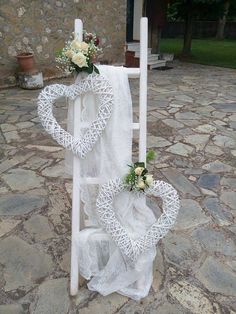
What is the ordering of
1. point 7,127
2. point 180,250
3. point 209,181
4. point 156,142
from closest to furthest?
point 180,250
point 209,181
point 156,142
point 7,127

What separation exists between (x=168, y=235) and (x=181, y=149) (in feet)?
5.55

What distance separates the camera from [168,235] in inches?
95.1

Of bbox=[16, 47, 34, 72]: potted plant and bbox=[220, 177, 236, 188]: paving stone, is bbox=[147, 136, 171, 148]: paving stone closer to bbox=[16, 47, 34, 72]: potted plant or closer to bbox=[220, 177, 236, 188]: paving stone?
bbox=[220, 177, 236, 188]: paving stone

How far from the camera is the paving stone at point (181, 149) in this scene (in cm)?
382

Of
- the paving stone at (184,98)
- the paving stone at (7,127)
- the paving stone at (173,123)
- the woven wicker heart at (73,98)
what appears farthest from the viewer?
the paving stone at (184,98)

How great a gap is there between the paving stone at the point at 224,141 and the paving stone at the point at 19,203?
235cm

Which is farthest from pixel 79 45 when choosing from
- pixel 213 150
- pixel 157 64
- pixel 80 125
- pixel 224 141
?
pixel 157 64

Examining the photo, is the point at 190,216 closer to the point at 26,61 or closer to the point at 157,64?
the point at 26,61

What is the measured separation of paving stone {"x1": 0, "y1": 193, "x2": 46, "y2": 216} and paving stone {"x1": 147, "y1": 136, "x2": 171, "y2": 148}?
1662mm

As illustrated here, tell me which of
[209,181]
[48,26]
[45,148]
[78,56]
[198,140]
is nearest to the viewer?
[78,56]

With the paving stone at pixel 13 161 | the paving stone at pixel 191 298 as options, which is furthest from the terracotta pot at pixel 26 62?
the paving stone at pixel 191 298

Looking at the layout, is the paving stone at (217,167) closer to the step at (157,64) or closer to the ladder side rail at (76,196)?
the ladder side rail at (76,196)

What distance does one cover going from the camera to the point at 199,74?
835 centimetres

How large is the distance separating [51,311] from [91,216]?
0.55 m
